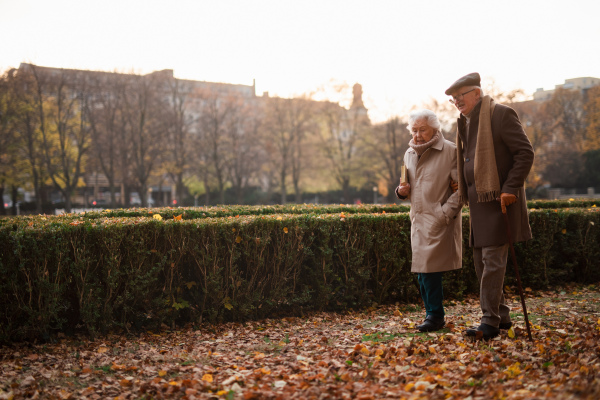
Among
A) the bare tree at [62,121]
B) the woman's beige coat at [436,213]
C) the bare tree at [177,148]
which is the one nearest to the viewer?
the woman's beige coat at [436,213]

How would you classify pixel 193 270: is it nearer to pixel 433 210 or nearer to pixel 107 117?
pixel 433 210

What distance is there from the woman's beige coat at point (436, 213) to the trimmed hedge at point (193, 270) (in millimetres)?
1708

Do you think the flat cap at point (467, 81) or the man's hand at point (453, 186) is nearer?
the flat cap at point (467, 81)

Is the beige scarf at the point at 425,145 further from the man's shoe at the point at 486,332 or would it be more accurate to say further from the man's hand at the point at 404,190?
the man's shoe at the point at 486,332

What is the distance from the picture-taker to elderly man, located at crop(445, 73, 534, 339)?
462cm

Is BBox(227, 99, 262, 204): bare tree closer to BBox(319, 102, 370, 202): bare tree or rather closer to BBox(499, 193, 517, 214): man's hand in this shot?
BBox(319, 102, 370, 202): bare tree

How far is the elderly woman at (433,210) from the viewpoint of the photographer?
521cm

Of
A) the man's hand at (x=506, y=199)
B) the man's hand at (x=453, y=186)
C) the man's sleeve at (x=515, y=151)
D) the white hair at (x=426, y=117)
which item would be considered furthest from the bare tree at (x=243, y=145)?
the man's hand at (x=506, y=199)

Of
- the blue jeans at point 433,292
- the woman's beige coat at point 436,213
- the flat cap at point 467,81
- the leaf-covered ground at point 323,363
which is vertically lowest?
the leaf-covered ground at point 323,363

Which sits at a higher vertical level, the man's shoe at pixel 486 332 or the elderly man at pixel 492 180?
the elderly man at pixel 492 180

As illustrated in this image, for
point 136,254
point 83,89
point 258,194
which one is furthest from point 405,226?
point 258,194

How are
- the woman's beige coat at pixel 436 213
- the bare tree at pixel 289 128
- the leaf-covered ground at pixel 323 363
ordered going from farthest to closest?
the bare tree at pixel 289 128, the woman's beige coat at pixel 436 213, the leaf-covered ground at pixel 323 363

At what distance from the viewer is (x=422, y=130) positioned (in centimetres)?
529

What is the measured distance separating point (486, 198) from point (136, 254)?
3.78 meters
